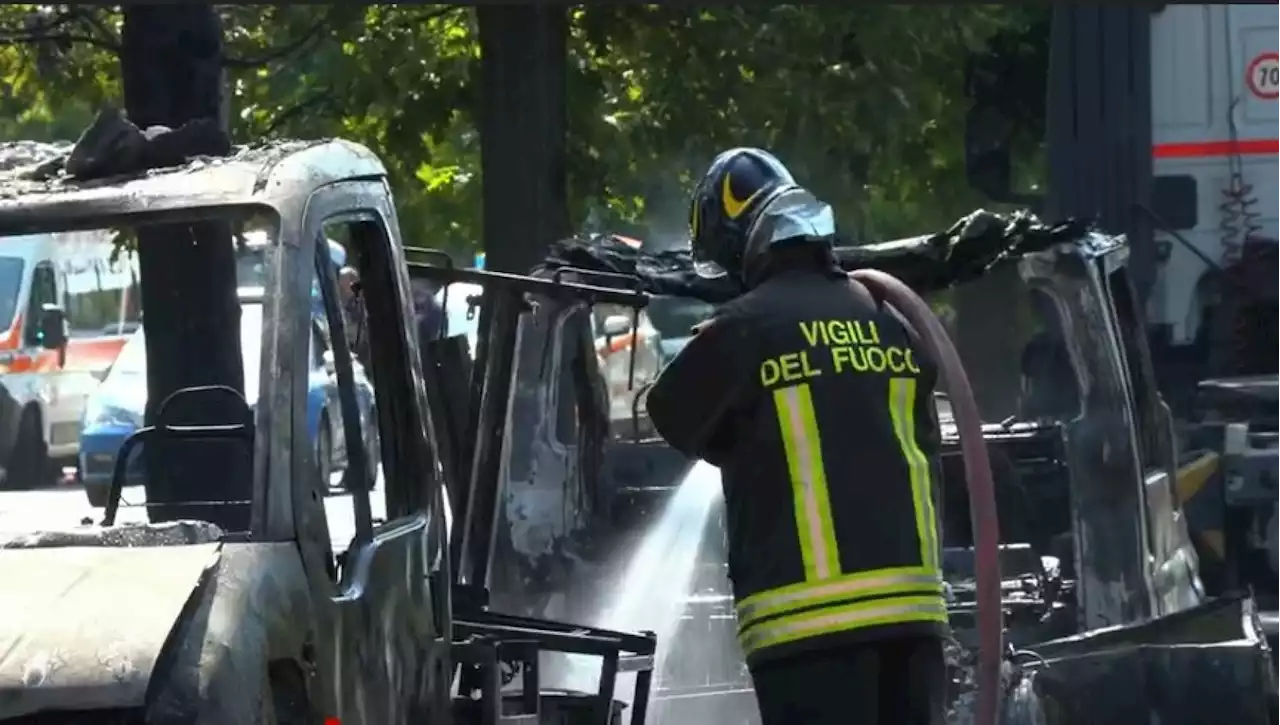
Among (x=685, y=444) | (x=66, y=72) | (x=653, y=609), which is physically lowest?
(x=653, y=609)

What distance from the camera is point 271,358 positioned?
4.37 m

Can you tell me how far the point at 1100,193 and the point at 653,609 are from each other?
414 cm

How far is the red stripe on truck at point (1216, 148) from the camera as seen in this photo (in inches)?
460

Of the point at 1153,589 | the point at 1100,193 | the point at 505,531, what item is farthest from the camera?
the point at 1100,193

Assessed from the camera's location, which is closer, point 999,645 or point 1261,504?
point 999,645

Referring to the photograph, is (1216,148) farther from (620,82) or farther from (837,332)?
(837,332)

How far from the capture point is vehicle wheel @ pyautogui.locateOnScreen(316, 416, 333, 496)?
4.64 meters

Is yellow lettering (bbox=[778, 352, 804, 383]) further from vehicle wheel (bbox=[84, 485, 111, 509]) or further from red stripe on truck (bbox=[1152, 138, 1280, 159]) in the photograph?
red stripe on truck (bbox=[1152, 138, 1280, 159])

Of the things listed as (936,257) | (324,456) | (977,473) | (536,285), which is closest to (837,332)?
(977,473)

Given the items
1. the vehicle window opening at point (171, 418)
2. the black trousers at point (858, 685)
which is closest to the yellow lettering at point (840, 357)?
the black trousers at point (858, 685)

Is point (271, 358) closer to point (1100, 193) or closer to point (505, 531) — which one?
point (505, 531)

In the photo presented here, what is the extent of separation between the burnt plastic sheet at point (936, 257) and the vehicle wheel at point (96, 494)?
164cm

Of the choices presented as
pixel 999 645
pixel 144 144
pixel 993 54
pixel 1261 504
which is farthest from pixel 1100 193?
pixel 144 144

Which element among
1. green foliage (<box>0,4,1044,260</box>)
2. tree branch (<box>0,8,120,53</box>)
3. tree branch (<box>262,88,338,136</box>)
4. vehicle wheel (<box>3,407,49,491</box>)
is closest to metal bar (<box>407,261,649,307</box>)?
vehicle wheel (<box>3,407,49,491</box>)
